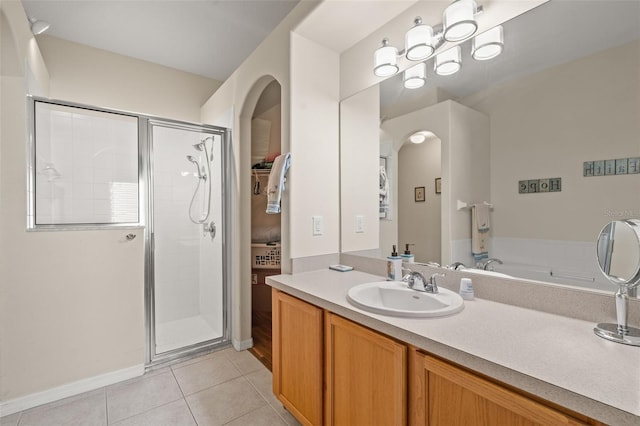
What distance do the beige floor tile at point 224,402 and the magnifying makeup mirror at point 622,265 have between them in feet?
5.99

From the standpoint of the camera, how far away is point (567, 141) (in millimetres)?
1114

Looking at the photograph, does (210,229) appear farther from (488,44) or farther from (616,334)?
(616,334)

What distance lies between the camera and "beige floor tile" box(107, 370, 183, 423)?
1818 mm

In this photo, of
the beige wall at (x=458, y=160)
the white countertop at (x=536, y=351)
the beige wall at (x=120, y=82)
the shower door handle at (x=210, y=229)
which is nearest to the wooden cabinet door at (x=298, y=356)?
the white countertop at (x=536, y=351)

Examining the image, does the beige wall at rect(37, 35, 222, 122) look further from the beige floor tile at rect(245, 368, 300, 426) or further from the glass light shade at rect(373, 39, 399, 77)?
the beige floor tile at rect(245, 368, 300, 426)

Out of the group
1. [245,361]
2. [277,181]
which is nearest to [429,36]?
[277,181]

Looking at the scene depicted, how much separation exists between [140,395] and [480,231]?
237 cm

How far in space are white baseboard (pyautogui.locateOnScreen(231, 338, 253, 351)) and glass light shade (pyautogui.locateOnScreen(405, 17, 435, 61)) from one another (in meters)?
2.55

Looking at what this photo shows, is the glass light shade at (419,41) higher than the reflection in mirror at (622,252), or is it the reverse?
the glass light shade at (419,41)

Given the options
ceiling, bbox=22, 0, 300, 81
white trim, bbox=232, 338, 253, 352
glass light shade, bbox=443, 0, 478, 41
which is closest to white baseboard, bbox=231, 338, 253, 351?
white trim, bbox=232, 338, 253, 352

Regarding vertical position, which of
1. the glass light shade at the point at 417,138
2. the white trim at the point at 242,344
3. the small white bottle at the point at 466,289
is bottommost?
the white trim at the point at 242,344

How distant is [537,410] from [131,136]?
280cm

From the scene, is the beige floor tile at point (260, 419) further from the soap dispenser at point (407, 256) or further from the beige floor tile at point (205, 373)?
the soap dispenser at point (407, 256)

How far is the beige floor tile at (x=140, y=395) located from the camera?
1.82 m
